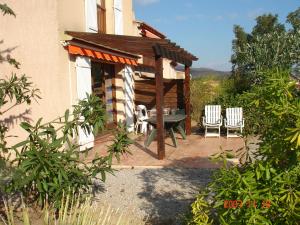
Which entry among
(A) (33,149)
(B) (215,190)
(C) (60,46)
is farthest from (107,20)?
(B) (215,190)

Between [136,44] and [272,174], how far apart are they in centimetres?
820

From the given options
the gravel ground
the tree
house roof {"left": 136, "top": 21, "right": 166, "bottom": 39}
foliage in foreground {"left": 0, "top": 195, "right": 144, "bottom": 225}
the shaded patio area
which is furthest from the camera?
the tree

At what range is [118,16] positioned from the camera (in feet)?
56.8

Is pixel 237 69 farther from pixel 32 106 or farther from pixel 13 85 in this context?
pixel 13 85

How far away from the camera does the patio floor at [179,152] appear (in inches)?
419

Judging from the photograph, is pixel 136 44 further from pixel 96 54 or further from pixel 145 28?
pixel 145 28

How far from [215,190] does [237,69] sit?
22.2 meters

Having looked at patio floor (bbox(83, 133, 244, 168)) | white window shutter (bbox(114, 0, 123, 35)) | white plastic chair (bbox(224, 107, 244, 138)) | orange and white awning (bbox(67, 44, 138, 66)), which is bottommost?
patio floor (bbox(83, 133, 244, 168))

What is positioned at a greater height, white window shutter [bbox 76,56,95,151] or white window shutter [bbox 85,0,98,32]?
white window shutter [bbox 85,0,98,32]

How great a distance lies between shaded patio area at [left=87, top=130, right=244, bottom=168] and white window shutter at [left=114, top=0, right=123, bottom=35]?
17.0 feet

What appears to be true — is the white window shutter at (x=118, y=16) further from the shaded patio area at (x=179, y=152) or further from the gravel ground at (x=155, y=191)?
the gravel ground at (x=155, y=191)

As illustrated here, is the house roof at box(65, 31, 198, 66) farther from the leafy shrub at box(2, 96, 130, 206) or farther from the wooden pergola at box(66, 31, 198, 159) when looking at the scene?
the leafy shrub at box(2, 96, 130, 206)

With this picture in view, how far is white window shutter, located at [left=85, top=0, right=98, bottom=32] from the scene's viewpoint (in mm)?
13595

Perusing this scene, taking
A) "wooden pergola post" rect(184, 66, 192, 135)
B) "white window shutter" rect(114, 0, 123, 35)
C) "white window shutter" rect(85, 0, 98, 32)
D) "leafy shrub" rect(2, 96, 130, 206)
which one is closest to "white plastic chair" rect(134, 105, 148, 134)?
"wooden pergola post" rect(184, 66, 192, 135)
